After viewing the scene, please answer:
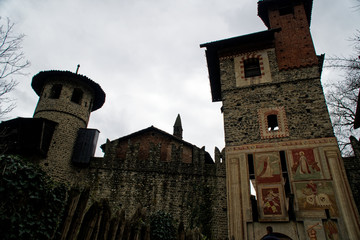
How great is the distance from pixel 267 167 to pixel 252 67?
501cm

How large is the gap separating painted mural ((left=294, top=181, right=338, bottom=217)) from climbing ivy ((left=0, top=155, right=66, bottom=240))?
23.8 feet

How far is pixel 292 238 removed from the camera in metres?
7.91

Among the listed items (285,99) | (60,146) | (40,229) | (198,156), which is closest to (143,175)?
(198,156)

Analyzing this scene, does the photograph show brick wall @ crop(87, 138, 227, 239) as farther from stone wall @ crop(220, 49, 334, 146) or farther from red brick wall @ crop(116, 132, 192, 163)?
stone wall @ crop(220, 49, 334, 146)

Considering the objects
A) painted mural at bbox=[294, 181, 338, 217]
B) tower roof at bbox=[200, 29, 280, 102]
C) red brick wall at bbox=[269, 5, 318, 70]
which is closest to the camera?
painted mural at bbox=[294, 181, 338, 217]

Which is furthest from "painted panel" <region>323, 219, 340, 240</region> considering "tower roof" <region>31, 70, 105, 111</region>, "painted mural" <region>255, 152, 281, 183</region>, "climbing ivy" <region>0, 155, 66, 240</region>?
"tower roof" <region>31, 70, 105, 111</region>

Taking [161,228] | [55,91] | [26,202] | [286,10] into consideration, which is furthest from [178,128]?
[26,202]

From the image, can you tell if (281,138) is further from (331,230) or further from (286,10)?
(286,10)

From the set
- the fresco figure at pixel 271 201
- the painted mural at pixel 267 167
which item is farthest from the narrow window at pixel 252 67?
the fresco figure at pixel 271 201

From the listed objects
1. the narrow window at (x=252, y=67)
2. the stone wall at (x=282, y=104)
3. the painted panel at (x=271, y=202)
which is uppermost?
the narrow window at (x=252, y=67)

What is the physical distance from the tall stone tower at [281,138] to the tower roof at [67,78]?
24.8 ft

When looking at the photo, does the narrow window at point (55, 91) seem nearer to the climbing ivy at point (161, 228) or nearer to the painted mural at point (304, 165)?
the climbing ivy at point (161, 228)

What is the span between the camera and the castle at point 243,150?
838 centimetres

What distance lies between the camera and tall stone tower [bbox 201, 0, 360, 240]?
8141 millimetres
